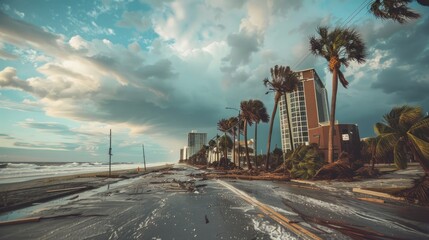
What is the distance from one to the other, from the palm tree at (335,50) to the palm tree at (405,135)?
423 inches

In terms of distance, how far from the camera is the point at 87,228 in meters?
5.73

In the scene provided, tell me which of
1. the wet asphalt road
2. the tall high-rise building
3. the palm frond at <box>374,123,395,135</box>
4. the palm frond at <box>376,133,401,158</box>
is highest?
the tall high-rise building

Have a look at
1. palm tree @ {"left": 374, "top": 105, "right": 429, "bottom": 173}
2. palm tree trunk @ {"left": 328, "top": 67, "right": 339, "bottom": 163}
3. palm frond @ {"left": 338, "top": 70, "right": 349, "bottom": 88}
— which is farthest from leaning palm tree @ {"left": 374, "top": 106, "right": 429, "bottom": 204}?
palm frond @ {"left": 338, "top": 70, "right": 349, "bottom": 88}

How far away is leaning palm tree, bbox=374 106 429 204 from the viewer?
9695mm

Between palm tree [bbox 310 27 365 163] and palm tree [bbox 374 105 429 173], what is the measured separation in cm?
1075

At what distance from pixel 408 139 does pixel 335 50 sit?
49.2 feet

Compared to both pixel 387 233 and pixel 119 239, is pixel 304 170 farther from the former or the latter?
pixel 119 239

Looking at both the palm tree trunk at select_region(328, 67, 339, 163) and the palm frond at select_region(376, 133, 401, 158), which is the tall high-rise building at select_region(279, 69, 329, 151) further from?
the palm frond at select_region(376, 133, 401, 158)

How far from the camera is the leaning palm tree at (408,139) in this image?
31.8 ft

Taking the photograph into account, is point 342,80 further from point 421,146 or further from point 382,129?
point 421,146

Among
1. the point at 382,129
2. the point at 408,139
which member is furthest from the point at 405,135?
the point at 382,129

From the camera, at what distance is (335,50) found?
76.0ft

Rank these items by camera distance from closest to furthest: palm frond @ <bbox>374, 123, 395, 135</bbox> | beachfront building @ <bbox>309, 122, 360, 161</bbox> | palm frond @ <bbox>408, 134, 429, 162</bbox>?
palm frond @ <bbox>408, 134, 429, 162</bbox>, palm frond @ <bbox>374, 123, 395, 135</bbox>, beachfront building @ <bbox>309, 122, 360, 161</bbox>

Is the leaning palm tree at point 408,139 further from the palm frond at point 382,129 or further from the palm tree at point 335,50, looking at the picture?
the palm tree at point 335,50
